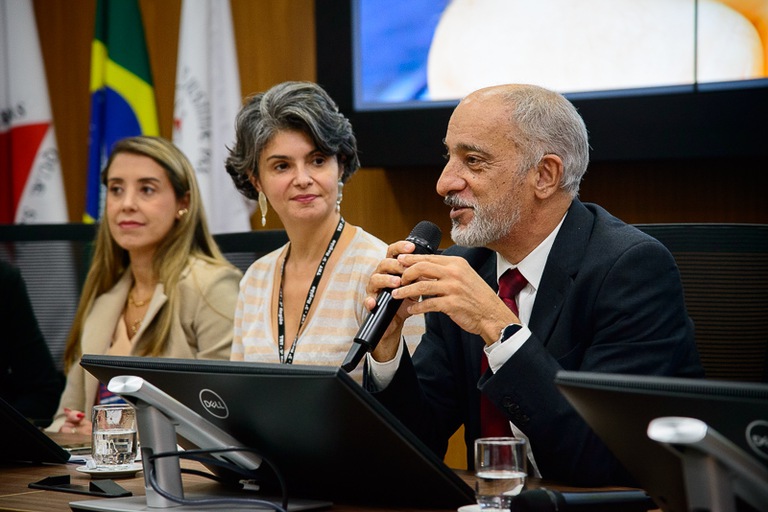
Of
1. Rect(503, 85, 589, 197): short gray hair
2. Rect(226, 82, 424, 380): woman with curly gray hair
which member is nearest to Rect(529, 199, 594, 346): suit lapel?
Rect(503, 85, 589, 197): short gray hair

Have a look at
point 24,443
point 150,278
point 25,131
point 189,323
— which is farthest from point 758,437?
point 25,131

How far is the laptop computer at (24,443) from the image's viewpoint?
1717mm

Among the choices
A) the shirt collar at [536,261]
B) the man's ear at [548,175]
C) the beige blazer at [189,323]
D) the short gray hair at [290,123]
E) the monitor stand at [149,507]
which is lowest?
the monitor stand at [149,507]

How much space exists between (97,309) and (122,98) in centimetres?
134

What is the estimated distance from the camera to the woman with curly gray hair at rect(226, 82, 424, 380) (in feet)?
8.14

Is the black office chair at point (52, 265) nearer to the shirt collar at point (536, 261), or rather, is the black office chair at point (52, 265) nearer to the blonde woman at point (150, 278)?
the blonde woman at point (150, 278)

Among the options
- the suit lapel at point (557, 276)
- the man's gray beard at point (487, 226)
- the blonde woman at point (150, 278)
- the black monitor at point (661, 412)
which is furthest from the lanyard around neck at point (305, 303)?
the black monitor at point (661, 412)

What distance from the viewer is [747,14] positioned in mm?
2818

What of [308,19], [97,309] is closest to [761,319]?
[97,309]

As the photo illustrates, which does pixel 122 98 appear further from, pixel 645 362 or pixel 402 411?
pixel 645 362

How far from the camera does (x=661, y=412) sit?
973 millimetres

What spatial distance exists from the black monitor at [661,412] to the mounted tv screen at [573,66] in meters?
1.98

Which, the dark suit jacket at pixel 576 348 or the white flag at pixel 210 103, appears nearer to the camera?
the dark suit jacket at pixel 576 348

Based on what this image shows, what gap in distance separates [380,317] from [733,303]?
0.77 meters
